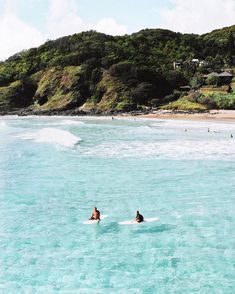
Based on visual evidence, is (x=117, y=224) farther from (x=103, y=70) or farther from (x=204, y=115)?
(x=103, y=70)

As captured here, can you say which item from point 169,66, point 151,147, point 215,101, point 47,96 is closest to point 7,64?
point 47,96

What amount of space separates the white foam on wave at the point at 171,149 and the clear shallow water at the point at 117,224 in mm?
277

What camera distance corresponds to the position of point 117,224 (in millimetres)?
19844

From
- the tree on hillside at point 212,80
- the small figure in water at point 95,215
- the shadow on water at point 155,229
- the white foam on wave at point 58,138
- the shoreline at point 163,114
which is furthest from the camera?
the tree on hillside at point 212,80

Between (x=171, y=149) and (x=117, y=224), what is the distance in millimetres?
24284

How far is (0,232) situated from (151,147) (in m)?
27.8

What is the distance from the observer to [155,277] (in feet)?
47.0

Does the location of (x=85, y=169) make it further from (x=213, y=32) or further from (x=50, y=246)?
(x=213, y=32)

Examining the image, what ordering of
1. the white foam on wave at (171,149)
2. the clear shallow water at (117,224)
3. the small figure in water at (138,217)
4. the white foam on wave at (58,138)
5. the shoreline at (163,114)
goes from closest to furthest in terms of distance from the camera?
the clear shallow water at (117,224)
the small figure in water at (138,217)
the white foam on wave at (171,149)
the white foam on wave at (58,138)
the shoreline at (163,114)

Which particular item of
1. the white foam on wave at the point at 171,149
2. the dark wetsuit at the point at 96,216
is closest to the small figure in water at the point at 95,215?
the dark wetsuit at the point at 96,216

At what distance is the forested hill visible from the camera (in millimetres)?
114125

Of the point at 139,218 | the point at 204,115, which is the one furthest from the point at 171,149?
the point at 204,115

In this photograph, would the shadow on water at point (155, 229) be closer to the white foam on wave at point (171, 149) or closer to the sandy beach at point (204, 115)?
the white foam on wave at point (171, 149)

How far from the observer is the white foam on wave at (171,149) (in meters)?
38.8
